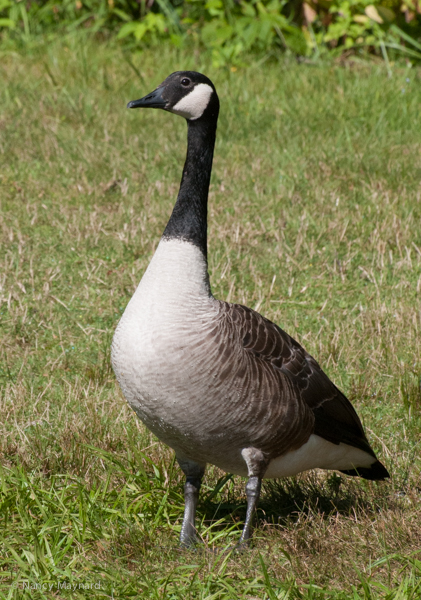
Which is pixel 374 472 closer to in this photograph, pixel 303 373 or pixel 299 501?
pixel 299 501

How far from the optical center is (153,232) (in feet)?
21.0

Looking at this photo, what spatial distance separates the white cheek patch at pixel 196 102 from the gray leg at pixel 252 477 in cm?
153

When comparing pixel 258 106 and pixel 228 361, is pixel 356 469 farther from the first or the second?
pixel 258 106

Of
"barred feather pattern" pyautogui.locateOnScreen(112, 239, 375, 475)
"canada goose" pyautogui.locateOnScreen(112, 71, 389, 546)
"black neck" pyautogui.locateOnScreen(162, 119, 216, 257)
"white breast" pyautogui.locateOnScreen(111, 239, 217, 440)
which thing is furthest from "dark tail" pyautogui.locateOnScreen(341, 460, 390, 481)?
"black neck" pyautogui.locateOnScreen(162, 119, 216, 257)

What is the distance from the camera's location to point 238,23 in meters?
9.59

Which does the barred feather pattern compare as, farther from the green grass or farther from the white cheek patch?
the white cheek patch

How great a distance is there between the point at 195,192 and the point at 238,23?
22.3ft

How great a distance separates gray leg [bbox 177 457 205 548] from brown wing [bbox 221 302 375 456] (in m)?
0.59

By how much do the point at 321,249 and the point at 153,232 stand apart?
1.39 metres

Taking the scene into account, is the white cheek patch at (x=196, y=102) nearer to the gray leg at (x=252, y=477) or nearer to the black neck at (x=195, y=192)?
the black neck at (x=195, y=192)

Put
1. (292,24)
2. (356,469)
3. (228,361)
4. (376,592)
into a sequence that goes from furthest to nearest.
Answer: (292,24) → (356,469) → (228,361) → (376,592)

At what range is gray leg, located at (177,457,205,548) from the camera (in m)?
3.39

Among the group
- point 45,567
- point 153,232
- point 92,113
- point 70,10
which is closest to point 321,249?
point 153,232

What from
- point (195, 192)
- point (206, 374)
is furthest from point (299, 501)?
point (195, 192)
